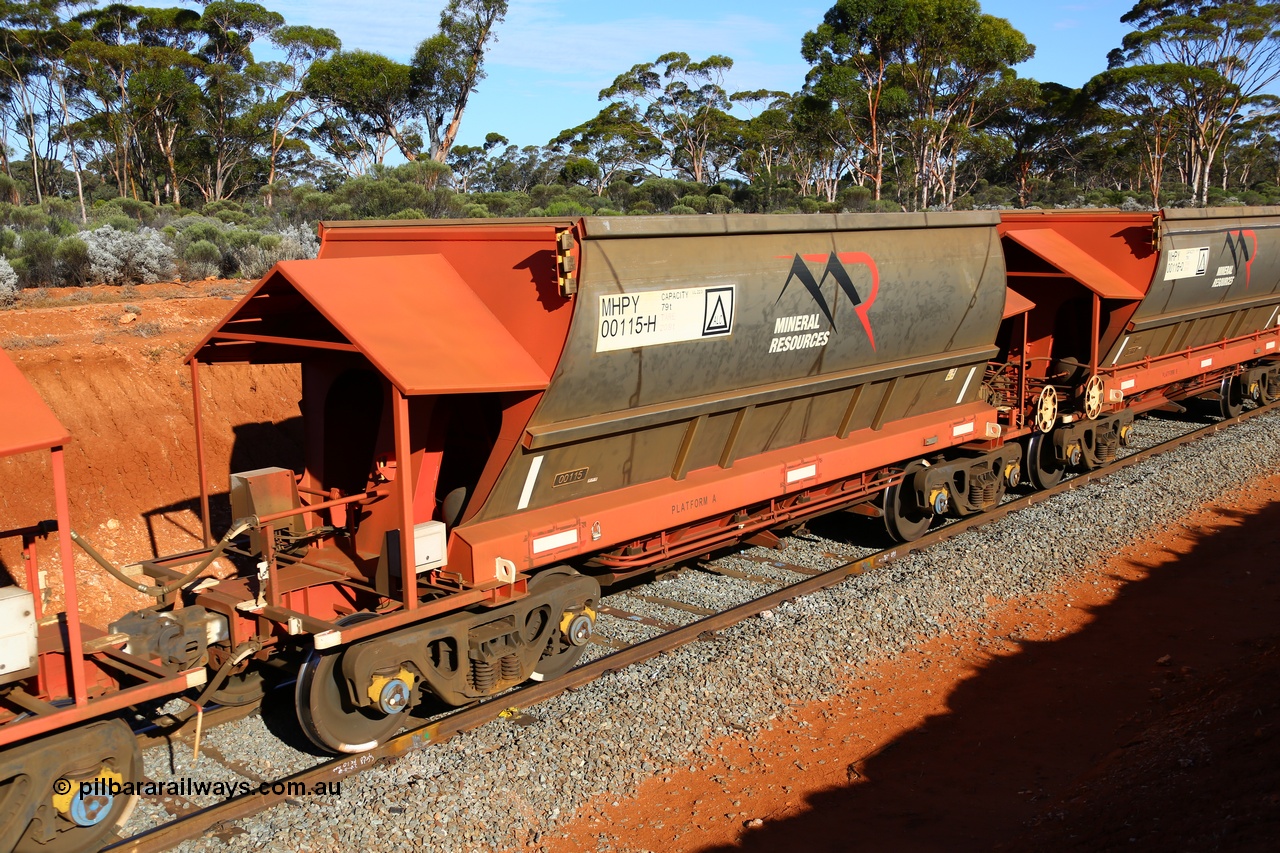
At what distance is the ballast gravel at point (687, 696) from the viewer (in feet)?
18.5

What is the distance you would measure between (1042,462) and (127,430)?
1067 centimetres

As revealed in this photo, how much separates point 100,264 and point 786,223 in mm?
13774

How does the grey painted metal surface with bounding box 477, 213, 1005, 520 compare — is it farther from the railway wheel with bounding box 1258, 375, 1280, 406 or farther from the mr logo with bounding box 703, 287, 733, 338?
the railway wheel with bounding box 1258, 375, 1280, 406

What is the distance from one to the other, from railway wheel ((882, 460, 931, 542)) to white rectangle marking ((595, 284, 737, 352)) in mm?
3707

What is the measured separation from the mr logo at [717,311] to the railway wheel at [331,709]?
3.11m

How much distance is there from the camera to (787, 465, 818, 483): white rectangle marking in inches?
356

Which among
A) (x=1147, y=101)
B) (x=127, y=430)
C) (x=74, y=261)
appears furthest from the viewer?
(x=1147, y=101)

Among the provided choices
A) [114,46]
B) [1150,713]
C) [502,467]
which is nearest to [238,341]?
[502,467]

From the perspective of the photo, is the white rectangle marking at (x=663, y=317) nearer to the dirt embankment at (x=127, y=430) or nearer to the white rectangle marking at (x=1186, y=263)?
the dirt embankment at (x=127, y=430)

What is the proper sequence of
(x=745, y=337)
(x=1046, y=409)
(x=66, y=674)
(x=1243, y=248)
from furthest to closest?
1. (x=1243, y=248)
2. (x=1046, y=409)
3. (x=745, y=337)
4. (x=66, y=674)

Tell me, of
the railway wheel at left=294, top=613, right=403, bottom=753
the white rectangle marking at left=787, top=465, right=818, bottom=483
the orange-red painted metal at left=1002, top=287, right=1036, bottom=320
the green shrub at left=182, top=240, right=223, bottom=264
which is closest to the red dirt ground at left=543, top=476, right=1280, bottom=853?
the railway wheel at left=294, top=613, right=403, bottom=753

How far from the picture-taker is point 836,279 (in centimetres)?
870

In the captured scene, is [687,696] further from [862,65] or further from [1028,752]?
[862,65]

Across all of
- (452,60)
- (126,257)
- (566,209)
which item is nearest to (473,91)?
(452,60)
